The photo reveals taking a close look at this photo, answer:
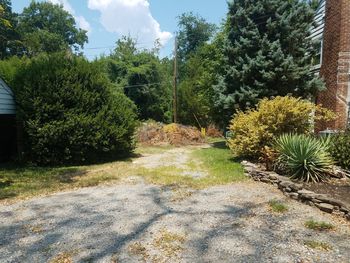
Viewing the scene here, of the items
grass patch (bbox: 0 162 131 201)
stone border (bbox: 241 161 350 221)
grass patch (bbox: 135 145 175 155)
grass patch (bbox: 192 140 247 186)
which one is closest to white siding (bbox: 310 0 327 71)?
grass patch (bbox: 192 140 247 186)

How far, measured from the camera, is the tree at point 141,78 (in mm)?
29594

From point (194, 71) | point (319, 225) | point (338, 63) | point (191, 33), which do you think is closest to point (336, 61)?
point (338, 63)

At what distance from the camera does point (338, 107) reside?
12789 mm

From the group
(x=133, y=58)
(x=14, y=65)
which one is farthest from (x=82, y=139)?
(x=133, y=58)

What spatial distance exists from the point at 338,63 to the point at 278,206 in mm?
9169

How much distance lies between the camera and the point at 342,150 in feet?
27.2

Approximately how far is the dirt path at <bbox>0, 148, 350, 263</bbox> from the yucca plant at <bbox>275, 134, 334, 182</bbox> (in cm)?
88

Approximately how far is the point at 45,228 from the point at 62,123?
674 cm

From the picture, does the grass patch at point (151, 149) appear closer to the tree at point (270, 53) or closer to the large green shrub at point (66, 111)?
the large green shrub at point (66, 111)

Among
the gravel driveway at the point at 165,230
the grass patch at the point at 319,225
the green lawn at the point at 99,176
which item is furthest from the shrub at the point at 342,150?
the grass patch at the point at 319,225

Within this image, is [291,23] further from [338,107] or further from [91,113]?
[91,113]

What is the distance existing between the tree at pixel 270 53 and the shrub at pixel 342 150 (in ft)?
17.7

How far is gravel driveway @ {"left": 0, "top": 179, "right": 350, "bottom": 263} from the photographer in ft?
13.6

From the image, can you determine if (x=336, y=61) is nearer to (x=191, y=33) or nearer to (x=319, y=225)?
(x=319, y=225)
